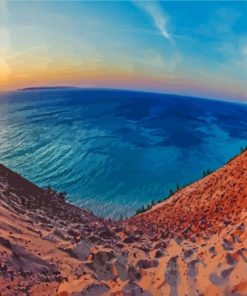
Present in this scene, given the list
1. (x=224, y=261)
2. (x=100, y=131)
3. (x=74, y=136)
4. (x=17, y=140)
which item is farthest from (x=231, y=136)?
(x=224, y=261)

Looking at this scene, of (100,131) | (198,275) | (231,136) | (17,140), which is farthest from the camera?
(231,136)

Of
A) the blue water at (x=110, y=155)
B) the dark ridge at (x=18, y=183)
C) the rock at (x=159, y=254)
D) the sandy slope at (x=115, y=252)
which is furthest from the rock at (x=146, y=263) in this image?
the blue water at (x=110, y=155)

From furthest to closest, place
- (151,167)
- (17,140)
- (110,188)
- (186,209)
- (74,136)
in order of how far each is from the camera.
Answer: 1. (74,136)
2. (17,140)
3. (151,167)
4. (110,188)
5. (186,209)

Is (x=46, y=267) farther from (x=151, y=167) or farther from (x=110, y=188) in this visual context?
(x=151, y=167)

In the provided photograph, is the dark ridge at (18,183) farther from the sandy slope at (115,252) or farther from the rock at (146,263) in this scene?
the rock at (146,263)

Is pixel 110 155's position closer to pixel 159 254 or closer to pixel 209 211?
pixel 209 211

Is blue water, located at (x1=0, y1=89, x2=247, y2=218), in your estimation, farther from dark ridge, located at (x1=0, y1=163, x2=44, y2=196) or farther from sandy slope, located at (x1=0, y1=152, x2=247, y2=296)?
sandy slope, located at (x1=0, y1=152, x2=247, y2=296)

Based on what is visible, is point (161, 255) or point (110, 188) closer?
point (161, 255)

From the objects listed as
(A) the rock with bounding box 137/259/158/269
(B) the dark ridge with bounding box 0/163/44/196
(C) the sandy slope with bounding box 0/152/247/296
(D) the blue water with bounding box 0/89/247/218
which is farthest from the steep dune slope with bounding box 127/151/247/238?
(D) the blue water with bounding box 0/89/247/218
